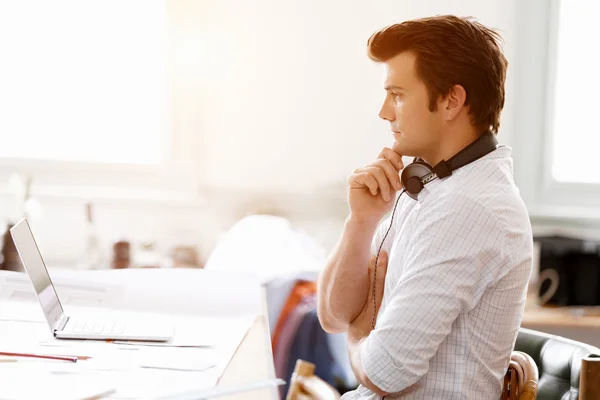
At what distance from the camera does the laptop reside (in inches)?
60.8

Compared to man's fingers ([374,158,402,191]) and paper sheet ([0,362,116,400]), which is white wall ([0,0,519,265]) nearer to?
man's fingers ([374,158,402,191])

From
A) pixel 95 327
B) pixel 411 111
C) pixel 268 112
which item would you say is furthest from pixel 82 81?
pixel 411 111

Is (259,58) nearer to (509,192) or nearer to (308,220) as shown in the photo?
(308,220)

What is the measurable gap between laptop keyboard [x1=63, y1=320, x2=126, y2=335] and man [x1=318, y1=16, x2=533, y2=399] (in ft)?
1.42

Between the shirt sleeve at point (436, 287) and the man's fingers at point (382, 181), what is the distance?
0.25 meters

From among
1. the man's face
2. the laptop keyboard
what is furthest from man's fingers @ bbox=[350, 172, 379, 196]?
the laptop keyboard

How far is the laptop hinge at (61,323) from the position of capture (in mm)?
1585

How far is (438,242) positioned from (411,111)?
0.96ft

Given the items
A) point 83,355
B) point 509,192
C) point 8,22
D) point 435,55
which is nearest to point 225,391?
point 83,355

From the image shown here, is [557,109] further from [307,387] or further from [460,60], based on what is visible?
[307,387]

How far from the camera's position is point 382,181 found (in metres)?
1.62

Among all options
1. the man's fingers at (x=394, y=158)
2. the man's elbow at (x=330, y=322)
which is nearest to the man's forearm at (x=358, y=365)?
the man's elbow at (x=330, y=322)

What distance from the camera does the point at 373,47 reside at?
156cm

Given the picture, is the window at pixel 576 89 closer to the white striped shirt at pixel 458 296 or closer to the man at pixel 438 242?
the man at pixel 438 242
